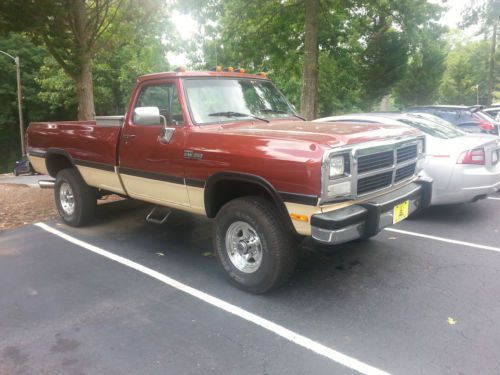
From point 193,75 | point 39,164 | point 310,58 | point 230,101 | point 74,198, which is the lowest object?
point 74,198

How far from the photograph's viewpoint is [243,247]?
13.5 ft

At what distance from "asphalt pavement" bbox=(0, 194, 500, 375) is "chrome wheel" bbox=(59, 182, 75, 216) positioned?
859 mm

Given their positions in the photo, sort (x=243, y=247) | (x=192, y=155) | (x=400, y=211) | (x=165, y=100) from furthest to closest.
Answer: (x=165, y=100), (x=192, y=155), (x=243, y=247), (x=400, y=211)

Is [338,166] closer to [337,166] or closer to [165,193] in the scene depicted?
[337,166]

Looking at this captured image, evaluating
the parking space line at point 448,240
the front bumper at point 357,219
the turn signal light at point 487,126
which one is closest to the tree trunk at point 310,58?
the turn signal light at point 487,126

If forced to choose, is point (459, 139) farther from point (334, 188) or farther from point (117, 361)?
point (117, 361)

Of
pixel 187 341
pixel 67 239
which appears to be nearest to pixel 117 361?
pixel 187 341

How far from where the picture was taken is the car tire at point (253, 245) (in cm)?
371

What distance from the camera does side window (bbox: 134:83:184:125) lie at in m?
4.56

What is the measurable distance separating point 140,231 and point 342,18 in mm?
11208

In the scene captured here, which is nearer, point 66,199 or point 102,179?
point 102,179

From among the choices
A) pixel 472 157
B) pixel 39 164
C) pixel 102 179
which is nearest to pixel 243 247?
pixel 102 179

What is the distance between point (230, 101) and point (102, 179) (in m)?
2.11

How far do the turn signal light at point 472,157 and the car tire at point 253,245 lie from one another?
3.40 meters
